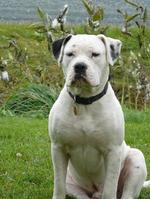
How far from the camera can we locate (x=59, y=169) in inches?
203

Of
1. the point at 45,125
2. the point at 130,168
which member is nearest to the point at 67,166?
the point at 130,168

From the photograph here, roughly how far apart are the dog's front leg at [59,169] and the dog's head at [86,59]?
509 mm

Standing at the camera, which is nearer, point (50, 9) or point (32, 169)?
point (32, 169)

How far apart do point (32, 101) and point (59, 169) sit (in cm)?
495

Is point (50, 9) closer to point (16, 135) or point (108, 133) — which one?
point (16, 135)

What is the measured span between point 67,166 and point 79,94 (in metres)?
0.68

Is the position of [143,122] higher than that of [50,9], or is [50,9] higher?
[143,122]

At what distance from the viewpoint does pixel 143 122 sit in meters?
8.95

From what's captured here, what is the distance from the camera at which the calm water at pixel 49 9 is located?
608 inches

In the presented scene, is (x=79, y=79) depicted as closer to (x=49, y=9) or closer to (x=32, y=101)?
(x=32, y=101)

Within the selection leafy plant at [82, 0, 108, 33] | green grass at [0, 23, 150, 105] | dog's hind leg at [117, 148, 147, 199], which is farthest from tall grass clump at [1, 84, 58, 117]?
dog's hind leg at [117, 148, 147, 199]

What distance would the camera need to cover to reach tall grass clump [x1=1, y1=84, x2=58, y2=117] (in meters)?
9.86

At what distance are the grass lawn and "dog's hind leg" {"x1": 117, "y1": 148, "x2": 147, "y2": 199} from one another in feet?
1.28

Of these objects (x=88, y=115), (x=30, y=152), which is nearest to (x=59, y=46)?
(x=88, y=115)
